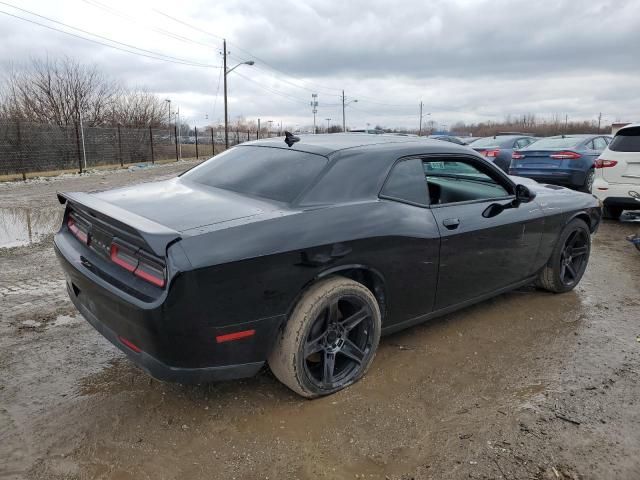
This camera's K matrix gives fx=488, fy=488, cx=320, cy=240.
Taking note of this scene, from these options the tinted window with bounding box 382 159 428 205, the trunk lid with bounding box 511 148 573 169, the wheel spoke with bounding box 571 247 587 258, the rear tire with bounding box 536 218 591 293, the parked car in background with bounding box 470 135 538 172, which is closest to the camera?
the tinted window with bounding box 382 159 428 205

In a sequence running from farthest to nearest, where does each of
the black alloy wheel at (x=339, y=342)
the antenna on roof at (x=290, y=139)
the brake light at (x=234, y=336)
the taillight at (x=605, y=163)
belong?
1. the taillight at (x=605, y=163)
2. the antenna on roof at (x=290, y=139)
3. the black alloy wheel at (x=339, y=342)
4. the brake light at (x=234, y=336)

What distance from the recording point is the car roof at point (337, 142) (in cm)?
334

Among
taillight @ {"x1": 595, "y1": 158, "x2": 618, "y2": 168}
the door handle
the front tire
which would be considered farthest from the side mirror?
taillight @ {"x1": 595, "y1": 158, "x2": 618, "y2": 168}

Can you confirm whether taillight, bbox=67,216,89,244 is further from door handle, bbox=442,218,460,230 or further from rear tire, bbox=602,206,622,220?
rear tire, bbox=602,206,622,220

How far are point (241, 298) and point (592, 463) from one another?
190 centimetres

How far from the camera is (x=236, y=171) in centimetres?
351

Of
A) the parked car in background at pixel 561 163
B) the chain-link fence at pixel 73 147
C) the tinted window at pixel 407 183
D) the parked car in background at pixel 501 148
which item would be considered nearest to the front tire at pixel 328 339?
the tinted window at pixel 407 183

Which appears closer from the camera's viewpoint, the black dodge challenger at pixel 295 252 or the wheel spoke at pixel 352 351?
the black dodge challenger at pixel 295 252

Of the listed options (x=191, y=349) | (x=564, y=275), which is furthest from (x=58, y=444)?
(x=564, y=275)

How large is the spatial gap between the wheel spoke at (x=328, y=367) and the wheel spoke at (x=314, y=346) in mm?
72

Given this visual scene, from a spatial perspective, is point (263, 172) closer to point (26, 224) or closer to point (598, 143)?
point (26, 224)

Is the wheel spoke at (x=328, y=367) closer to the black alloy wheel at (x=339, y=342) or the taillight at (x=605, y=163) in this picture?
the black alloy wheel at (x=339, y=342)

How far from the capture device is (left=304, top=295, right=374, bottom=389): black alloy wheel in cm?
281

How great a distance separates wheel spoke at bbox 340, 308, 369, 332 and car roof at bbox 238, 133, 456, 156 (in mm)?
1053
